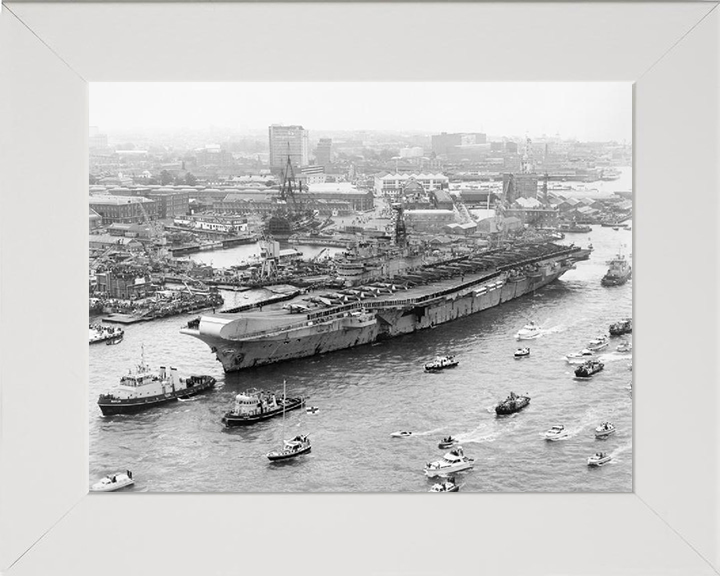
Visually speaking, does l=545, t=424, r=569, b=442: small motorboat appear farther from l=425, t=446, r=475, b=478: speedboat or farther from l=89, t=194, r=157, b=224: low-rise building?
l=89, t=194, r=157, b=224: low-rise building

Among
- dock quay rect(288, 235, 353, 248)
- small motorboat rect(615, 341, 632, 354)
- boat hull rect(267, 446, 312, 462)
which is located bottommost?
boat hull rect(267, 446, 312, 462)

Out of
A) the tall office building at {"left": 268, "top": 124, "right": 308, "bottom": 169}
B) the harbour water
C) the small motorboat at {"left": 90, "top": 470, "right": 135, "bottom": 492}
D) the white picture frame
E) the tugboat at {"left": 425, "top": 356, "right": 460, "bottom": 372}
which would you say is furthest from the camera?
the tugboat at {"left": 425, "top": 356, "right": 460, "bottom": 372}

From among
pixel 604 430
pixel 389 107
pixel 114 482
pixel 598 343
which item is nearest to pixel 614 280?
pixel 598 343

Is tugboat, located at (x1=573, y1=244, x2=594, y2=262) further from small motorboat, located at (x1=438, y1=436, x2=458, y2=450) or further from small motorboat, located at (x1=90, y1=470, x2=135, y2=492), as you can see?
small motorboat, located at (x1=90, y1=470, x2=135, y2=492)

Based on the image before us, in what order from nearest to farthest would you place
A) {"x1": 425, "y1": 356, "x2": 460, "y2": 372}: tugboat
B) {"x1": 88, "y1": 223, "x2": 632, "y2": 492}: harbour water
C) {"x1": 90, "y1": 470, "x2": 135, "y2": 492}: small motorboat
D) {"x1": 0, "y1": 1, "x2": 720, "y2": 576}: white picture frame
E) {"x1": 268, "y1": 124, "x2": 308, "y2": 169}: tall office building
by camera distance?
1. {"x1": 0, "y1": 1, "x2": 720, "y2": 576}: white picture frame
2. {"x1": 90, "y1": 470, "x2": 135, "y2": 492}: small motorboat
3. {"x1": 88, "y1": 223, "x2": 632, "y2": 492}: harbour water
4. {"x1": 268, "y1": 124, "x2": 308, "y2": 169}: tall office building
5. {"x1": 425, "y1": 356, "x2": 460, "y2": 372}: tugboat

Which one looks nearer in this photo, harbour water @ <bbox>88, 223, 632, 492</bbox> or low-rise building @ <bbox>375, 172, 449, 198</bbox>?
harbour water @ <bbox>88, 223, 632, 492</bbox>

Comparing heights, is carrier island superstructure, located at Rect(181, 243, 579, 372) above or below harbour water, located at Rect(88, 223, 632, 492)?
above

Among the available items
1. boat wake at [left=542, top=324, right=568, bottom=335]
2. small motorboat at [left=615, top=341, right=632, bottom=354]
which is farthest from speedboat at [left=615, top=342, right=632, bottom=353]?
A: boat wake at [left=542, top=324, right=568, bottom=335]
